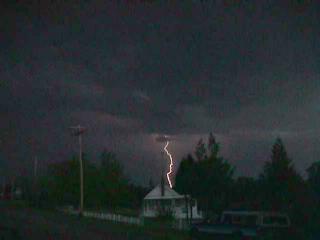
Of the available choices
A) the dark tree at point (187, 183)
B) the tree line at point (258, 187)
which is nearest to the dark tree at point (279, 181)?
the tree line at point (258, 187)

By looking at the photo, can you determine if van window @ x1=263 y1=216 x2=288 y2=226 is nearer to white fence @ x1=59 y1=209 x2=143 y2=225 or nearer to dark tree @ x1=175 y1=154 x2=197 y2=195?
white fence @ x1=59 y1=209 x2=143 y2=225

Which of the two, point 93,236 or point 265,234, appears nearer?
point 265,234

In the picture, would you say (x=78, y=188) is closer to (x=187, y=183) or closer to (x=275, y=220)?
(x=187, y=183)

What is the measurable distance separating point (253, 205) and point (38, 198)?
42.4 m

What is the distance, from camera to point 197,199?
6178 centimetres

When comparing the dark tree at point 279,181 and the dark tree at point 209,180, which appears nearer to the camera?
the dark tree at point 279,181

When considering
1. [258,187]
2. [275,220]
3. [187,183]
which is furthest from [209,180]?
[275,220]

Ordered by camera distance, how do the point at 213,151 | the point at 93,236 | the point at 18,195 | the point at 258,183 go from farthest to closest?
the point at 18,195, the point at 213,151, the point at 258,183, the point at 93,236

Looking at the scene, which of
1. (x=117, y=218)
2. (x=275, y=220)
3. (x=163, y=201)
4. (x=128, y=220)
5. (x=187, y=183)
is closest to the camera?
(x=275, y=220)

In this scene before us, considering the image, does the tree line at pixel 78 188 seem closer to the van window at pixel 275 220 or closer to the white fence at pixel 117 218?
the white fence at pixel 117 218

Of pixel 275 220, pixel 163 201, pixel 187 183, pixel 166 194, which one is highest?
pixel 187 183

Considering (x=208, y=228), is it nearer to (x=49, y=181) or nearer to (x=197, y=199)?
(x=197, y=199)

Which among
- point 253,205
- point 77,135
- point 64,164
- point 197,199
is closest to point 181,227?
point 253,205

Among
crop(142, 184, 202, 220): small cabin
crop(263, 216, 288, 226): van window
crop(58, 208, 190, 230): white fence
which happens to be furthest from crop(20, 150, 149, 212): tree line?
crop(263, 216, 288, 226): van window
